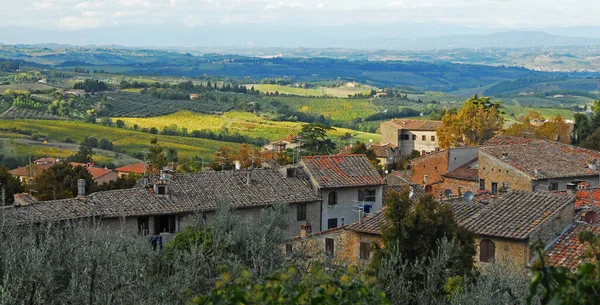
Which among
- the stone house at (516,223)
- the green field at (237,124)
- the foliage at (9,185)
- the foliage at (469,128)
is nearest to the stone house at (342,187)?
the stone house at (516,223)

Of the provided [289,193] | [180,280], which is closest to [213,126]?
[289,193]

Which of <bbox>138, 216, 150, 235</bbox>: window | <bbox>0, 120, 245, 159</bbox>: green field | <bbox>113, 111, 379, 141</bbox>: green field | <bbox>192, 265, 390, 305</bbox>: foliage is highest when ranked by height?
<bbox>192, 265, 390, 305</bbox>: foliage

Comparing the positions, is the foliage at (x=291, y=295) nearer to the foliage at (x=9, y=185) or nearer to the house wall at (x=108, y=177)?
the foliage at (x=9, y=185)

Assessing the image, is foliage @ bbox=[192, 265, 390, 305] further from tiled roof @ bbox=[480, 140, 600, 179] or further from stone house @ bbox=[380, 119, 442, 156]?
stone house @ bbox=[380, 119, 442, 156]

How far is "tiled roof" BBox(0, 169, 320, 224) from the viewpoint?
27.0 m

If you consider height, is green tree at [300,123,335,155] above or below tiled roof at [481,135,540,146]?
below

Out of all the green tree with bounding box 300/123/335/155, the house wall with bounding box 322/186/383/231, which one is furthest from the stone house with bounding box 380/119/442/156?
the house wall with bounding box 322/186/383/231

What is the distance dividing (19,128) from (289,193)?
6470 cm

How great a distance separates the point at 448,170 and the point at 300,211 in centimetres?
1284

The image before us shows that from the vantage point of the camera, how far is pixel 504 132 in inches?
2238

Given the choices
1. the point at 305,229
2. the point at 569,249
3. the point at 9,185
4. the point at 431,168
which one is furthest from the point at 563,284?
the point at 431,168

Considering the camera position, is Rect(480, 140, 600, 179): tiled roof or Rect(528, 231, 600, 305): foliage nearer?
Rect(528, 231, 600, 305): foliage

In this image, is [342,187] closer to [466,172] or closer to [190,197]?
[190,197]

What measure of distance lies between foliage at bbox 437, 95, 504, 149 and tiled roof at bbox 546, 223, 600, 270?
34.2 metres
